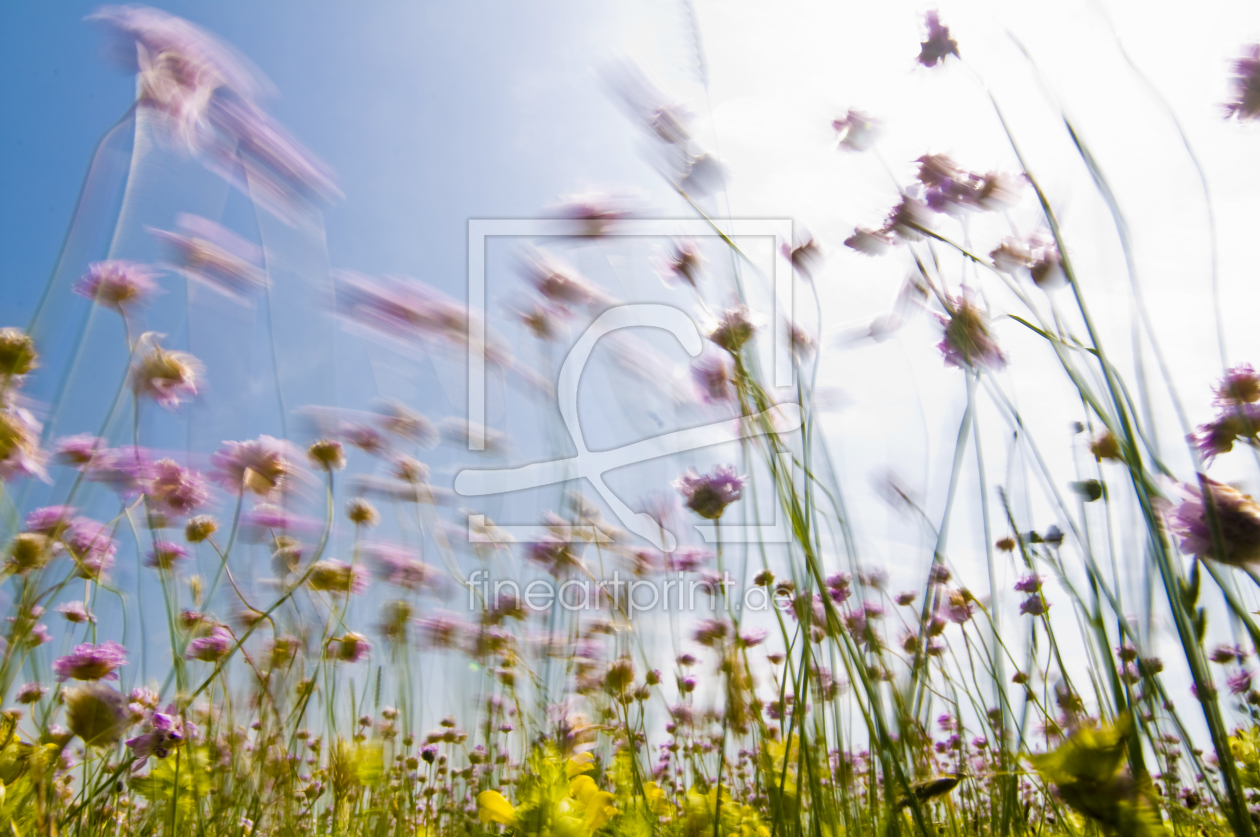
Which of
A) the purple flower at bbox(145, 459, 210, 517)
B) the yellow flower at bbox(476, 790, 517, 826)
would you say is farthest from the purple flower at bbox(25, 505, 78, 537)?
the yellow flower at bbox(476, 790, 517, 826)

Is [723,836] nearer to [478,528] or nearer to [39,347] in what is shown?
[478,528]

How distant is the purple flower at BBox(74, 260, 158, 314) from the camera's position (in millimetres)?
1303

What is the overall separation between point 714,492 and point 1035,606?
740 mm

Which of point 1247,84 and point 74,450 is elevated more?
point 1247,84

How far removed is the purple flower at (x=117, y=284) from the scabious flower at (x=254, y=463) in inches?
14.3

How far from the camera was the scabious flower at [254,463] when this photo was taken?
1.48 metres

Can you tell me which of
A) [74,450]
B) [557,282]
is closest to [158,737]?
[74,450]

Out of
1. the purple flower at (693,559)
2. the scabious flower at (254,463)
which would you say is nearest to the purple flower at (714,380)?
the purple flower at (693,559)

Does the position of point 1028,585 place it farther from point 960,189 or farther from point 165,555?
point 165,555

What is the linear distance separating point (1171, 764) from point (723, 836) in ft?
4.21

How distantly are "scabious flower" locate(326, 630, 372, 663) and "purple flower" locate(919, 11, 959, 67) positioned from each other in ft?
5.93

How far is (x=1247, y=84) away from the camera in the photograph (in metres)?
0.82

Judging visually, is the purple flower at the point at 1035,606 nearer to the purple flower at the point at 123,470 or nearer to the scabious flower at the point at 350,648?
the scabious flower at the point at 350,648

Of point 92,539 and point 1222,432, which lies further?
point 92,539
